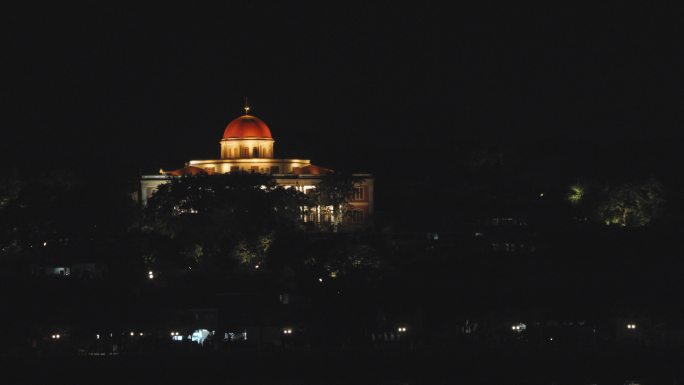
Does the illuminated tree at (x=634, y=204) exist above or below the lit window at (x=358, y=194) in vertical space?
below

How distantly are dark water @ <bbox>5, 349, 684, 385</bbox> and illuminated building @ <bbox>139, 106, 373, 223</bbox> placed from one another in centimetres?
3448

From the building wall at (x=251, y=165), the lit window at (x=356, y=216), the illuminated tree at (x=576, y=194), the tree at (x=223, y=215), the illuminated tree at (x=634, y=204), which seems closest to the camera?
the tree at (x=223, y=215)

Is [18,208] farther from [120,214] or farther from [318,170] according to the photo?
[318,170]

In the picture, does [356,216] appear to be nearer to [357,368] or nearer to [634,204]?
[634,204]

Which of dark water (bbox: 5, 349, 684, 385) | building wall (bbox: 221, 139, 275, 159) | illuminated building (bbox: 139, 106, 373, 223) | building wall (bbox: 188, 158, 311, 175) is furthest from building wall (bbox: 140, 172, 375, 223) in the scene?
dark water (bbox: 5, 349, 684, 385)

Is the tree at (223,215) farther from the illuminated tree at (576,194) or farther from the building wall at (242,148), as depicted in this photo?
the illuminated tree at (576,194)

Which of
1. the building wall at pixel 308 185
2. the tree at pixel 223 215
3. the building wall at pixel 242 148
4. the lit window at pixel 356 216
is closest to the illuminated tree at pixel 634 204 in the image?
the lit window at pixel 356 216

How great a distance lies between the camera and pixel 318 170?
129500 millimetres

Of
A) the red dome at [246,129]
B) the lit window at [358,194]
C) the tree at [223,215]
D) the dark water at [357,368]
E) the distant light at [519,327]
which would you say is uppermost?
the red dome at [246,129]

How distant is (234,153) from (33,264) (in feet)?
78.5

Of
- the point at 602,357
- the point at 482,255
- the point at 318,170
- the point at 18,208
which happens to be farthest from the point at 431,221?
the point at 602,357

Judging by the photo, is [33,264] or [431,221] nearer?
[33,264]

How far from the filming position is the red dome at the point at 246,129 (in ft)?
429

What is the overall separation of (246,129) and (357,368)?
40204mm
